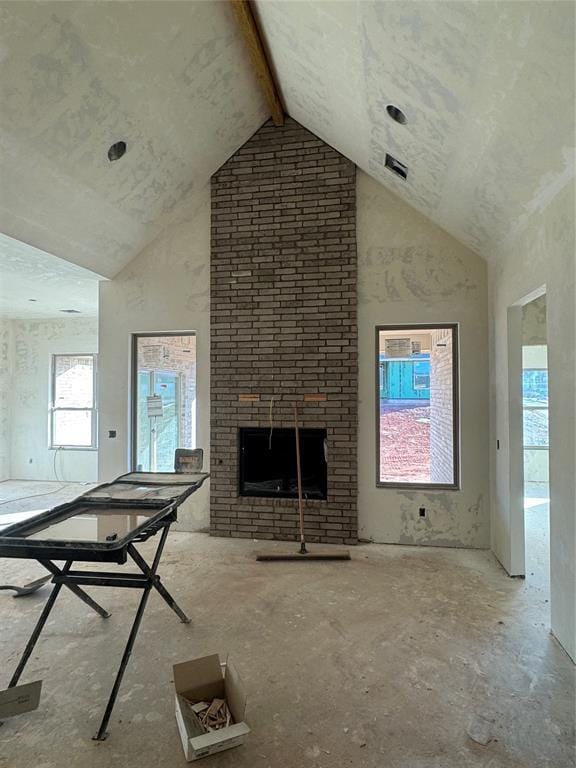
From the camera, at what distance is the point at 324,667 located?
7.54 ft

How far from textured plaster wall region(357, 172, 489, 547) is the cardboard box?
2.46 meters

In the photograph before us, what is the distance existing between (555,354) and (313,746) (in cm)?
231

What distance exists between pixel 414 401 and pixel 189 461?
7.40ft

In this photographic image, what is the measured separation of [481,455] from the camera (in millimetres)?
4059

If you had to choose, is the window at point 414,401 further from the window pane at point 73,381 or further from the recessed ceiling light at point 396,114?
the window pane at point 73,381

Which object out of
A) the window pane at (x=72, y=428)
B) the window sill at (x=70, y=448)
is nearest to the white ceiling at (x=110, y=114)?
the window pane at (x=72, y=428)

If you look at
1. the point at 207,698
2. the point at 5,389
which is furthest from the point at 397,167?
the point at 5,389

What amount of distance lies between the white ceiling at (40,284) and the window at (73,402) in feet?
2.76

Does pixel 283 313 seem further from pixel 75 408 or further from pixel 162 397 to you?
pixel 75 408

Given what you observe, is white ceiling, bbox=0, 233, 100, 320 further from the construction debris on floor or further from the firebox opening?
the construction debris on floor

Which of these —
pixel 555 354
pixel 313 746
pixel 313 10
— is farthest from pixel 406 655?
pixel 313 10

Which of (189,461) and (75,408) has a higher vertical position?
(75,408)

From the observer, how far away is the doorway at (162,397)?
4758 millimetres

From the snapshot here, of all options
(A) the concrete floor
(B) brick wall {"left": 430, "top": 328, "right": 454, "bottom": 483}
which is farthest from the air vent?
(A) the concrete floor
